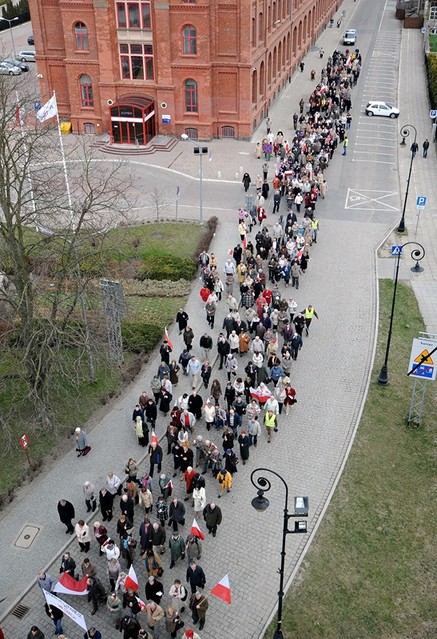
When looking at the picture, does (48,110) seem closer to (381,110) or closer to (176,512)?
(176,512)

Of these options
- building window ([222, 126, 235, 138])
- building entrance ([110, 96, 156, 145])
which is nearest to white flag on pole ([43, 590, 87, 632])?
building entrance ([110, 96, 156, 145])

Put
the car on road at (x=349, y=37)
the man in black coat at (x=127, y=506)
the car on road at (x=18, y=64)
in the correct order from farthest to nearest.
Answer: the car on road at (x=349, y=37), the car on road at (x=18, y=64), the man in black coat at (x=127, y=506)

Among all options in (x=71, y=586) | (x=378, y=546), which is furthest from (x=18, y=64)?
(x=378, y=546)

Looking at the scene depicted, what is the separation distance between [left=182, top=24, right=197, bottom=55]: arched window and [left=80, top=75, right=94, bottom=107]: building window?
24.2 feet

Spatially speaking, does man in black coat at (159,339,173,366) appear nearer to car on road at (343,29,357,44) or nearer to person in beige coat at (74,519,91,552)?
person in beige coat at (74,519,91,552)

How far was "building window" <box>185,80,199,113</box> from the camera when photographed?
4652 cm

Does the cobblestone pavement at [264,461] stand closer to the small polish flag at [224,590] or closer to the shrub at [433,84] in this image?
the small polish flag at [224,590]

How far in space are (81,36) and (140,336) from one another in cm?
2832

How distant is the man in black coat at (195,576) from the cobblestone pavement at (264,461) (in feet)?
2.52

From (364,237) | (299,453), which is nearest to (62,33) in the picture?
(364,237)

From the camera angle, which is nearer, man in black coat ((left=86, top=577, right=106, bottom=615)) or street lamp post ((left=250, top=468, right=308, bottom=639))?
street lamp post ((left=250, top=468, right=308, bottom=639))

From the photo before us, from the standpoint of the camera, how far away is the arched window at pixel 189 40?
146 ft

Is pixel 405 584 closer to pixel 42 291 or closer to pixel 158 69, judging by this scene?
pixel 42 291

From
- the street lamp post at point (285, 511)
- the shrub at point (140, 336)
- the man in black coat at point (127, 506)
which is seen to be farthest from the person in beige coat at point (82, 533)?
the shrub at point (140, 336)
